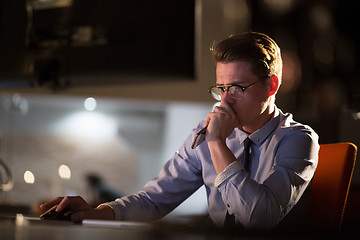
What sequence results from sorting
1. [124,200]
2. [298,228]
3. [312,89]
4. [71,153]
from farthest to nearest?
[71,153], [312,89], [124,200], [298,228]

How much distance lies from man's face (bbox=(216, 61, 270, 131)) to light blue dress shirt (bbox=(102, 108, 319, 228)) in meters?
0.08

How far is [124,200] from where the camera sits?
1.43 m

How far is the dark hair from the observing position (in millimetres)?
1368

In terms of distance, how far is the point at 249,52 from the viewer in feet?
4.51

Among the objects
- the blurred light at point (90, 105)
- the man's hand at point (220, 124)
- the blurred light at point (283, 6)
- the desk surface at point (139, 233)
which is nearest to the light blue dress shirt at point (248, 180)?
the man's hand at point (220, 124)

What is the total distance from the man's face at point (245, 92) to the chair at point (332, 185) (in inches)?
9.6

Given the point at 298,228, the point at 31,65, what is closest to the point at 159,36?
the point at 31,65

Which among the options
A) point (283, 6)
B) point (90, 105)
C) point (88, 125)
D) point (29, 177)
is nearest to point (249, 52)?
point (283, 6)

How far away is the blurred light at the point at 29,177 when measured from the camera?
159 inches

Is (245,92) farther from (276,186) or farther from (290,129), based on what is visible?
(276,186)

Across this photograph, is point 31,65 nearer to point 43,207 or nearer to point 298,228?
point 43,207

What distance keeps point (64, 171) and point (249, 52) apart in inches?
121

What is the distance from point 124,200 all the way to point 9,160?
270 centimetres

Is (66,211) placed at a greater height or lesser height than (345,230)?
lesser
